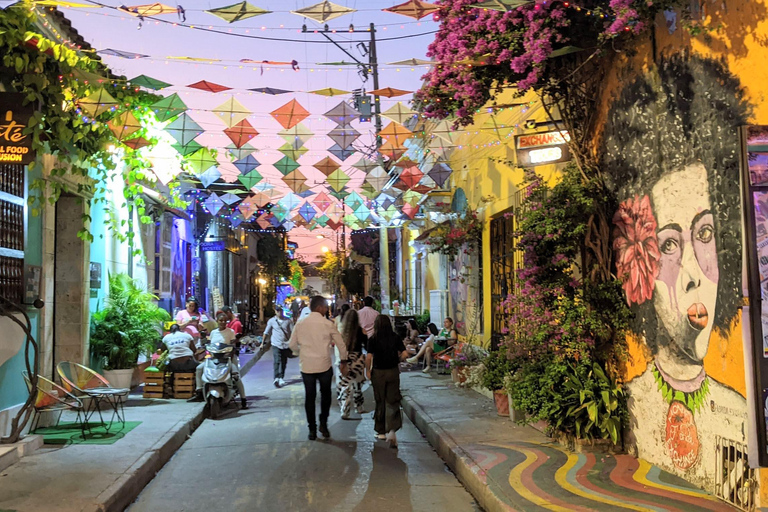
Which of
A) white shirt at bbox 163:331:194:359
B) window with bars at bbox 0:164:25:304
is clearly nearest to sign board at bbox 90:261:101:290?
white shirt at bbox 163:331:194:359

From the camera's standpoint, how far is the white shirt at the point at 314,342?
1026cm

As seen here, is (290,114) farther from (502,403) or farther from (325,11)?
(502,403)

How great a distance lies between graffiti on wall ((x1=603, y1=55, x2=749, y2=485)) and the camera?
19.9 feet

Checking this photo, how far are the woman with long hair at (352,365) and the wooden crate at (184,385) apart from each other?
303 cm

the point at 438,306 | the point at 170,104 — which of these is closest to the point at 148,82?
the point at 170,104

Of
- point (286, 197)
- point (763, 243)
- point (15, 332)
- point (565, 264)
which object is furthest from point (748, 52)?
point (286, 197)

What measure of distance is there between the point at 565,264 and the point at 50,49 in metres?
6.46

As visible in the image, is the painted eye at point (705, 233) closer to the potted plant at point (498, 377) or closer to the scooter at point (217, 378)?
the potted plant at point (498, 377)

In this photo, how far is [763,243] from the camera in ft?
16.4

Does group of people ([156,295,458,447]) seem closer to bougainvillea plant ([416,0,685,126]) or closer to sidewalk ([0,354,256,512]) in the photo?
sidewalk ([0,354,256,512])

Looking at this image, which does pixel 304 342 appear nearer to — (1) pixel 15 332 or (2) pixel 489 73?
(1) pixel 15 332

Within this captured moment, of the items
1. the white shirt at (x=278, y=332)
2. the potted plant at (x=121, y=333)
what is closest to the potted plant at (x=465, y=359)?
the white shirt at (x=278, y=332)

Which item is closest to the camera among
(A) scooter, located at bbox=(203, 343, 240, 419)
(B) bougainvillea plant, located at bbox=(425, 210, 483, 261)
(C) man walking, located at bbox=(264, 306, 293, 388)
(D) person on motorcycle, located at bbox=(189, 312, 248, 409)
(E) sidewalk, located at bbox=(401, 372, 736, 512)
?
(E) sidewalk, located at bbox=(401, 372, 736, 512)

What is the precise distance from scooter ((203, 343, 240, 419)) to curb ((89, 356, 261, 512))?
3.51 ft
